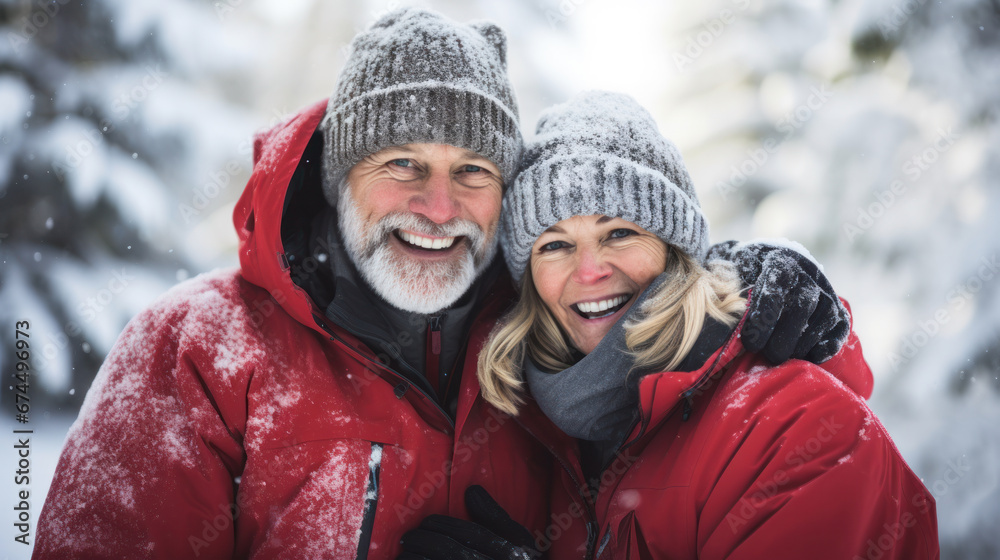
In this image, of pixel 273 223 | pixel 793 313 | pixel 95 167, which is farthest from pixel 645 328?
pixel 95 167

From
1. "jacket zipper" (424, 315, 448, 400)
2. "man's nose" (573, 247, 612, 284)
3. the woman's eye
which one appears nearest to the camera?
"man's nose" (573, 247, 612, 284)

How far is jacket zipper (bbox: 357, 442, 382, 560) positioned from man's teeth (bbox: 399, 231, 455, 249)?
80cm

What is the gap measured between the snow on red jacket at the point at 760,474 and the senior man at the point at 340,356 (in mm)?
209

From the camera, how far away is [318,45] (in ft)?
14.7

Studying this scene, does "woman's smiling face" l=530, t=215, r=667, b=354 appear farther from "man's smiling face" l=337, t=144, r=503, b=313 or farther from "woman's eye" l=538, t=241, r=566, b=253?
"man's smiling face" l=337, t=144, r=503, b=313

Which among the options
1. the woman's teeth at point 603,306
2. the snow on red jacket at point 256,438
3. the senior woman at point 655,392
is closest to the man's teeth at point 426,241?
the senior woman at point 655,392

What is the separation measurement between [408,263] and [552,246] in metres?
0.56

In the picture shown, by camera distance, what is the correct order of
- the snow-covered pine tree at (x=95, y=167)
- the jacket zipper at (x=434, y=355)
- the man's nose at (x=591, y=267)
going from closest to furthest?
the man's nose at (x=591, y=267)
the jacket zipper at (x=434, y=355)
the snow-covered pine tree at (x=95, y=167)

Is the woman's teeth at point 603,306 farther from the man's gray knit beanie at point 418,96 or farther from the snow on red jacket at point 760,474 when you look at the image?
the man's gray knit beanie at point 418,96

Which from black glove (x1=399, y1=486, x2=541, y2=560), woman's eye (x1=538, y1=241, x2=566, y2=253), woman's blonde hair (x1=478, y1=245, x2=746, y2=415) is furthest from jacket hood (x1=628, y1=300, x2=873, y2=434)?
woman's eye (x1=538, y1=241, x2=566, y2=253)

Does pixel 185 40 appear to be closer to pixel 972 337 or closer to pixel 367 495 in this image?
pixel 367 495

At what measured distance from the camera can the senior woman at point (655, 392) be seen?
1.44 m

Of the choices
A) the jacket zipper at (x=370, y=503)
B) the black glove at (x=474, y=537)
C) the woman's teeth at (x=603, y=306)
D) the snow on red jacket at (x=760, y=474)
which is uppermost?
the woman's teeth at (x=603, y=306)

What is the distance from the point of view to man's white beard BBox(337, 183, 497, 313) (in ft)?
7.13
